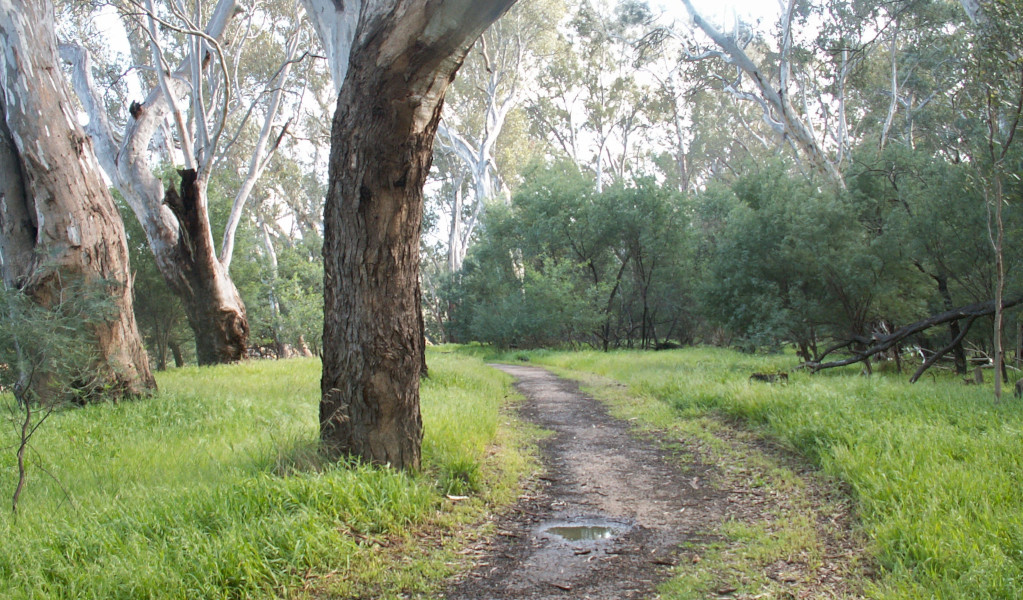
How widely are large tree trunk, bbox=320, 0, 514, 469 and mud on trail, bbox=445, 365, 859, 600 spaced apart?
117 cm

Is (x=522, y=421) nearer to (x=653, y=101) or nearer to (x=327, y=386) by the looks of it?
(x=327, y=386)

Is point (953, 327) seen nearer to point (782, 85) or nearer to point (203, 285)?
point (782, 85)

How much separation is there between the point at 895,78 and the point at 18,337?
25631mm

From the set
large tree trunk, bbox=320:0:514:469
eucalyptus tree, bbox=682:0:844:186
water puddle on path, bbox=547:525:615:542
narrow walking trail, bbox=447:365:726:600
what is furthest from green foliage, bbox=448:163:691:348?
water puddle on path, bbox=547:525:615:542

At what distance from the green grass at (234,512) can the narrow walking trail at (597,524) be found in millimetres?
316

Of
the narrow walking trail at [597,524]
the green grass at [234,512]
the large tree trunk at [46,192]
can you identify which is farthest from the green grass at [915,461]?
the large tree trunk at [46,192]

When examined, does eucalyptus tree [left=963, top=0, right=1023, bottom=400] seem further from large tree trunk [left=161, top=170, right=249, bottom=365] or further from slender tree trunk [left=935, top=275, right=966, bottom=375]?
large tree trunk [left=161, top=170, right=249, bottom=365]

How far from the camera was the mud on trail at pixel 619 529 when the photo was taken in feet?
10.7

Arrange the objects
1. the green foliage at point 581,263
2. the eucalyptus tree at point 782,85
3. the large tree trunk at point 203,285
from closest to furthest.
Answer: the large tree trunk at point 203,285 → the eucalyptus tree at point 782,85 → the green foliage at point 581,263

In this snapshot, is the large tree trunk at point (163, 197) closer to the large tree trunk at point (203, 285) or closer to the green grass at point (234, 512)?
the large tree trunk at point (203, 285)

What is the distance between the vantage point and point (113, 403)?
7543 mm

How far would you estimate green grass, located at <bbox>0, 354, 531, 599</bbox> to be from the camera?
9.78 ft

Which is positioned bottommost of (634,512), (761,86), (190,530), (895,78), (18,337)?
(634,512)

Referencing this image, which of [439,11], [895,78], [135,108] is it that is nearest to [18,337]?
[439,11]
